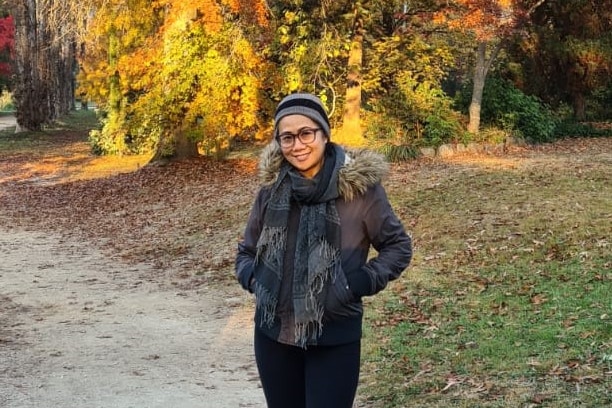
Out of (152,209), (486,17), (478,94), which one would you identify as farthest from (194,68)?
(478,94)

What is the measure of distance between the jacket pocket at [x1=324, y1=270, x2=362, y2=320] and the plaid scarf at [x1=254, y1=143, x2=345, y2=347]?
2 cm

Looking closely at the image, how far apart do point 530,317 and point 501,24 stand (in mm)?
11107

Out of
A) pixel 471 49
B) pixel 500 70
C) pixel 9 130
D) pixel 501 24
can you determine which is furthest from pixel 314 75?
pixel 9 130

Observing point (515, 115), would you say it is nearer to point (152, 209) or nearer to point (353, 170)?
point (152, 209)

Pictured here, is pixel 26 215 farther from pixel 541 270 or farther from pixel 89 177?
pixel 541 270

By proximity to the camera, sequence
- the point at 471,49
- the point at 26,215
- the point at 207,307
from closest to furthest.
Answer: the point at 207,307
the point at 26,215
the point at 471,49

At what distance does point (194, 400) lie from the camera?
5234 millimetres

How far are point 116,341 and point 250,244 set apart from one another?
414cm

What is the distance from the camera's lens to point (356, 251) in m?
2.95

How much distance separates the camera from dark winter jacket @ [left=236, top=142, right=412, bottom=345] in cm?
288

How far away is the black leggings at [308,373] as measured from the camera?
287 centimetres

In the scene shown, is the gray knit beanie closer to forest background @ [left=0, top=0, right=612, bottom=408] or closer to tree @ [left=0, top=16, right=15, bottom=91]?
forest background @ [left=0, top=0, right=612, bottom=408]

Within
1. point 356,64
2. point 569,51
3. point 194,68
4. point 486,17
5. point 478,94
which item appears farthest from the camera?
point 569,51

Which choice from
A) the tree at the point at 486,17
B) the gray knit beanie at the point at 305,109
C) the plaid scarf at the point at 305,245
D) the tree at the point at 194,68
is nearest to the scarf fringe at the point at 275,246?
the plaid scarf at the point at 305,245
